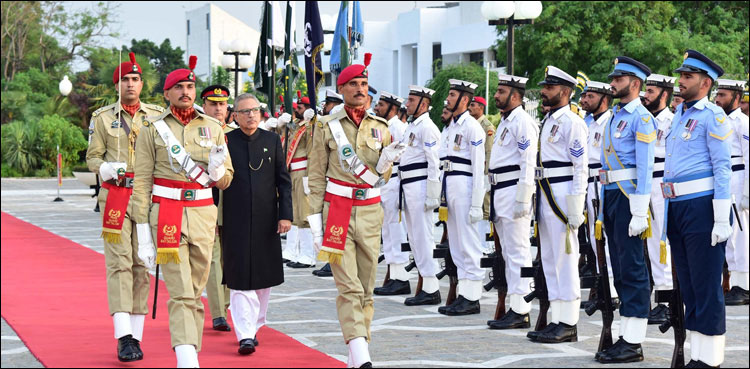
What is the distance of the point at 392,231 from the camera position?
40.7 ft

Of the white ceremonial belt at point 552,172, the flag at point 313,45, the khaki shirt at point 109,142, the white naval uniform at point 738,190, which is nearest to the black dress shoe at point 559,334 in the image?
the white ceremonial belt at point 552,172

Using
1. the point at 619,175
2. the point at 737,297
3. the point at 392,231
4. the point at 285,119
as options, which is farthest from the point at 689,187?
the point at 285,119

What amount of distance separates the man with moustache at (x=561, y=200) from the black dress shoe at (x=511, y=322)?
546 millimetres

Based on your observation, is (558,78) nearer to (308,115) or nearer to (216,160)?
(216,160)

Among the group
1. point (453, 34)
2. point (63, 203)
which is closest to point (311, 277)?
point (63, 203)

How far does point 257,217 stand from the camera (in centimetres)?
868

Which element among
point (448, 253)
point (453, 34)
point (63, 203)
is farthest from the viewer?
point (453, 34)

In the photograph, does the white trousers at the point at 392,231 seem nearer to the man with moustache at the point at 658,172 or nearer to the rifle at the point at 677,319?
the man with moustache at the point at 658,172

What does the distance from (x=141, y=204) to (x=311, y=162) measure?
4.21 ft

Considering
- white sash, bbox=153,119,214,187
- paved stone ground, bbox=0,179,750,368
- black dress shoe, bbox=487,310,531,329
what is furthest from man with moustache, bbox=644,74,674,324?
white sash, bbox=153,119,214,187

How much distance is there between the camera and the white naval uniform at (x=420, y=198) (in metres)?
11.2

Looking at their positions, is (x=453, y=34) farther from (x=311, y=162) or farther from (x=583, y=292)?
(x=311, y=162)

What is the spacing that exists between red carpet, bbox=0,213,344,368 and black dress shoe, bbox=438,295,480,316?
1.93 m

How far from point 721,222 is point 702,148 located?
0.58 meters
